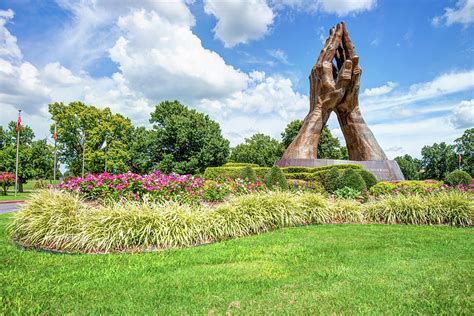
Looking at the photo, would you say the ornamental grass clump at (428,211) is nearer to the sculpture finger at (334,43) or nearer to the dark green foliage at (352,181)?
the dark green foliage at (352,181)

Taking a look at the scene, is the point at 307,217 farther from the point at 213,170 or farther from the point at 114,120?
the point at 114,120

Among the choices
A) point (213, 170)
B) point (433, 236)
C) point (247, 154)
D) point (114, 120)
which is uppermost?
point (114, 120)

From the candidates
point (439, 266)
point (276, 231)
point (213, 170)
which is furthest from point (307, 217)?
point (213, 170)

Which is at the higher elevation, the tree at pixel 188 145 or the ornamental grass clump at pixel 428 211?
the tree at pixel 188 145

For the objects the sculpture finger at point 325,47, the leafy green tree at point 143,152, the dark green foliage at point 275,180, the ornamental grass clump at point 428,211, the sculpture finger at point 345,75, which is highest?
the sculpture finger at point 325,47

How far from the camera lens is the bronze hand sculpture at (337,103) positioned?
17.8m

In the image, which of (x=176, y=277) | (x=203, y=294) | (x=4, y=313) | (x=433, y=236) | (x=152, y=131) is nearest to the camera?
(x=4, y=313)

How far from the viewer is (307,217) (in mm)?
7352

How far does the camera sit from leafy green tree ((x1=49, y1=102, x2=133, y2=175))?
100 feet

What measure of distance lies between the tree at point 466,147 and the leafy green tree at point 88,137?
46.5 meters

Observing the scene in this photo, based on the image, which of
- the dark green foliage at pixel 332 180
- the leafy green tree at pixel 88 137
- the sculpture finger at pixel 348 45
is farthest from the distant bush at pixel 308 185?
the leafy green tree at pixel 88 137

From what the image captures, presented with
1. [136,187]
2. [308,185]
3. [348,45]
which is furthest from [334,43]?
[136,187]

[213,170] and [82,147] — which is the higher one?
[82,147]

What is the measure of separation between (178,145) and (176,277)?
93.3 feet
